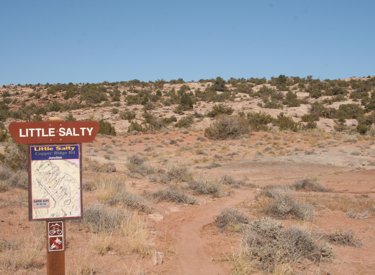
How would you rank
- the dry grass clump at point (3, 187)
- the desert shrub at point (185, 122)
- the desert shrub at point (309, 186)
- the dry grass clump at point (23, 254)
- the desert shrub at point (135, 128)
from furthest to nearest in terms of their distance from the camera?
1. the desert shrub at point (185, 122)
2. the desert shrub at point (135, 128)
3. the desert shrub at point (309, 186)
4. the dry grass clump at point (3, 187)
5. the dry grass clump at point (23, 254)

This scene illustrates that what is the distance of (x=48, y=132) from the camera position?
464 centimetres

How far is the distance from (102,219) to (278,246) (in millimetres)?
3564

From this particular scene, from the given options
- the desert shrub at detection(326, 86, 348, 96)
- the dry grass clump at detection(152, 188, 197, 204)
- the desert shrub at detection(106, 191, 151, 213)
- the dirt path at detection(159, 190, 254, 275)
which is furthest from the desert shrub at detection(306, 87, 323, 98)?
the desert shrub at detection(106, 191, 151, 213)

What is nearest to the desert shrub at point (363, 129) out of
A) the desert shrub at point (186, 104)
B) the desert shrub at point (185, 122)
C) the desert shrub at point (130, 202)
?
the desert shrub at point (185, 122)

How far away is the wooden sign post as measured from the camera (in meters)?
4.62

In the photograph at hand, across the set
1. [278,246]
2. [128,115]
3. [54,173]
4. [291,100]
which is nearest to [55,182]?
[54,173]

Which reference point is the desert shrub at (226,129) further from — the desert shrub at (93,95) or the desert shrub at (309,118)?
the desert shrub at (93,95)

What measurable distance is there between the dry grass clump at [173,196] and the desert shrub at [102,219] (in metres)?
3.43

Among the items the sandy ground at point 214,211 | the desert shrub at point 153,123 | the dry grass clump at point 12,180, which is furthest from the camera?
the desert shrub at point 153,123

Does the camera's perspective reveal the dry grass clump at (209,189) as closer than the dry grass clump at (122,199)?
No

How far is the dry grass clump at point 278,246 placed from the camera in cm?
713

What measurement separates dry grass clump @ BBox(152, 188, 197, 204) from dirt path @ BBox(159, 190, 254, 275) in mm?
416

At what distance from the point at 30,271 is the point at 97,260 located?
1079 millimetres

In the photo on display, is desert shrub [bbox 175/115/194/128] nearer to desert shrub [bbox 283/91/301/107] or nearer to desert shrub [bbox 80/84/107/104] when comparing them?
desert shrub [bbox 283/91/301/107]
